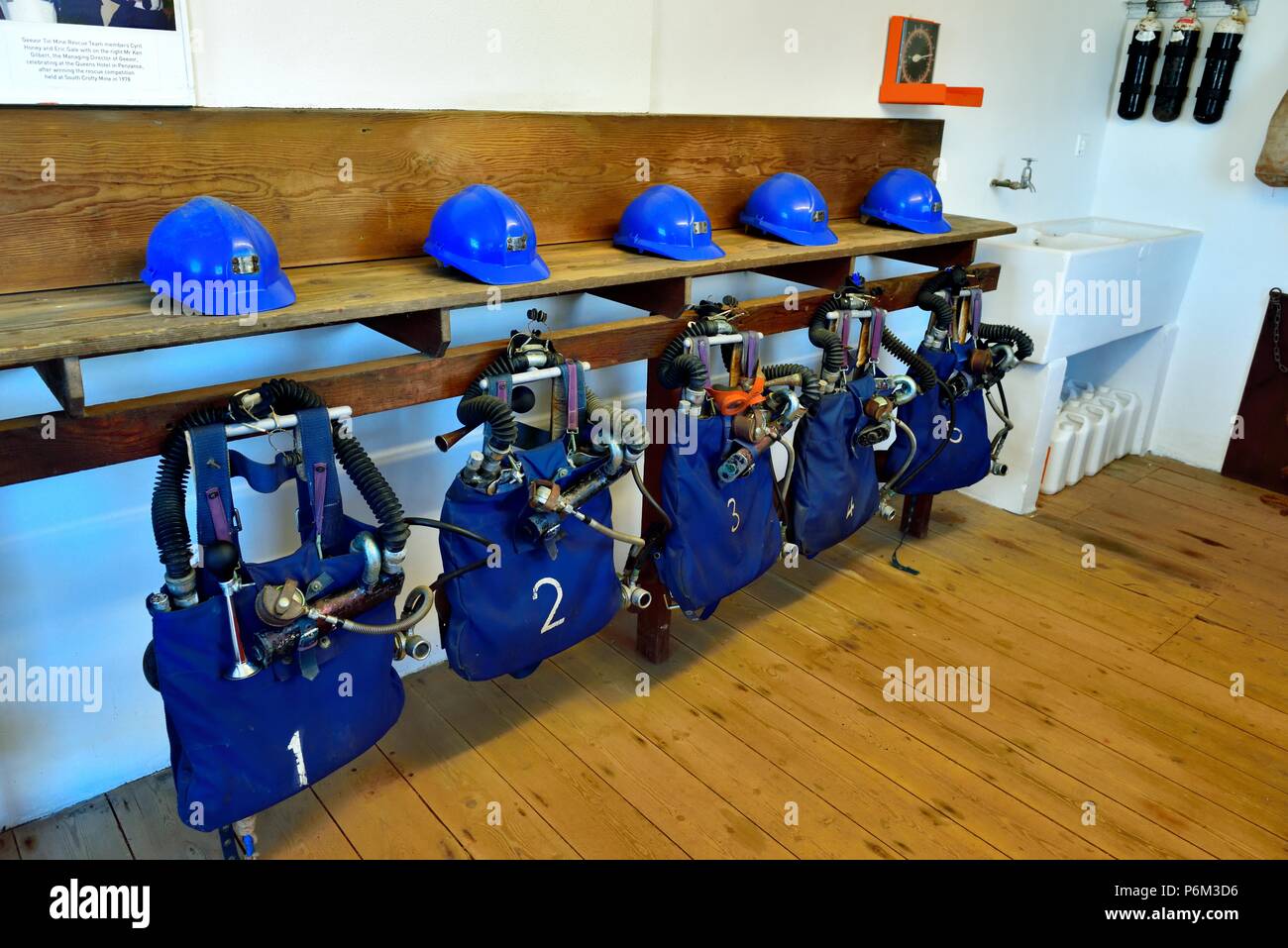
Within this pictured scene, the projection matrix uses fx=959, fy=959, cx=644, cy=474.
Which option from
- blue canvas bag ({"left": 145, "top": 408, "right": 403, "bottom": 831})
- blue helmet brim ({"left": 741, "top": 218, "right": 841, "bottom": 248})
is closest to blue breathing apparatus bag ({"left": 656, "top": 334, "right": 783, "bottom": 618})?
blue helmet brim ({"left": 741, "top": 218, "right": 841, "bottom": 248})

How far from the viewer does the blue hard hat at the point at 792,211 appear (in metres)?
2.36

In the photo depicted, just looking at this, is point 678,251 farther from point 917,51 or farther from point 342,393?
point 917,51

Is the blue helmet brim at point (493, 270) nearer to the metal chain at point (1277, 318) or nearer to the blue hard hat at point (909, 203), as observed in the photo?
the blue hard hat at point (909, 203)

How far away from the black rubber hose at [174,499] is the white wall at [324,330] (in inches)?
13.8

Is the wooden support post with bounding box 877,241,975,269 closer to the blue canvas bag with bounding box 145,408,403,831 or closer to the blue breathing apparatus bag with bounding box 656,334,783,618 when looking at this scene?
the blue breathing apparatus bag with bounding box 656,334,783,618

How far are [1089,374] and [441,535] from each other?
11.4 feet

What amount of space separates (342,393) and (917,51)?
227 centimetres

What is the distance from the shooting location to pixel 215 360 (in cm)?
183

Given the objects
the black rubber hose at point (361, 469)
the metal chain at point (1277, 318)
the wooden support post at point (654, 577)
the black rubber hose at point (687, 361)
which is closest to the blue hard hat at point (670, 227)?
the black rubber hose at point (687, 361)

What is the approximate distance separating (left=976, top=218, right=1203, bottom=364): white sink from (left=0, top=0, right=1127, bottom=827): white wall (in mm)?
1005

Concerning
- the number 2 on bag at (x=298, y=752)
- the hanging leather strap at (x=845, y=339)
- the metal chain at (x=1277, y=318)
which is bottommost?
the number 2 on bag at (x=298, y=752)

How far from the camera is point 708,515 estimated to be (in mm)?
2154

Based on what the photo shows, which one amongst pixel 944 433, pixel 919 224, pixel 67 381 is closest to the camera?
pixel 67 381

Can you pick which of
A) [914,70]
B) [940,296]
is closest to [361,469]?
[940,296]
